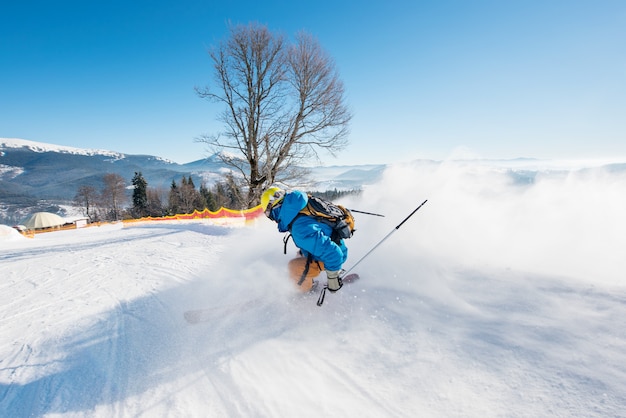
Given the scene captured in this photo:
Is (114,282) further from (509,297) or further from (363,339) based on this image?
(509,297)

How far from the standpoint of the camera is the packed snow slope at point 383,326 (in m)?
2.00

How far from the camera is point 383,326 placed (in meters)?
2.85

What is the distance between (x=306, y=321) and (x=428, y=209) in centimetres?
316

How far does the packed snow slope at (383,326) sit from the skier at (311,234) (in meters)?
0.51

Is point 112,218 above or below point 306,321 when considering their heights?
below

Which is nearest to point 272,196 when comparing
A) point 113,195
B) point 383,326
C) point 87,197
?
point 383,326

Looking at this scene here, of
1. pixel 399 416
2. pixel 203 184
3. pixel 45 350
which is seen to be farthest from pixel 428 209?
pixel 203 184

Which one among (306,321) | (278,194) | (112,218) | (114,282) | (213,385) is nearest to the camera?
(213,385)

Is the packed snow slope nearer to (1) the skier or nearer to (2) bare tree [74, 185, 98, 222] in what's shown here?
(1) the skier

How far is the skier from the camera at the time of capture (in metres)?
3.22

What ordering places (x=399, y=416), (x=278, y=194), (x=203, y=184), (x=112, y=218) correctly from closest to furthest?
1. (x=399, y=416)
2. (x=278, y=194)
3. (x=112, y=218)
4. (x=203, y=184)

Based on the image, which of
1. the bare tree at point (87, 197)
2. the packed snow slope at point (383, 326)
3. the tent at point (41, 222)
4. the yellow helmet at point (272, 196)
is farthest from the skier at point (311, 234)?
the bare tree at point (87, 197)

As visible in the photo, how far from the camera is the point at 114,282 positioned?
4.75 m

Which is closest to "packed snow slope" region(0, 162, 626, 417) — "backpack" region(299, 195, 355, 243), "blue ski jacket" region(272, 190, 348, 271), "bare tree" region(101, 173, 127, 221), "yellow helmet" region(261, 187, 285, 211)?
"blue ski jacket" region(272, 190, 348, 271)
